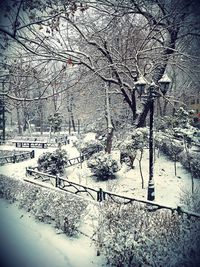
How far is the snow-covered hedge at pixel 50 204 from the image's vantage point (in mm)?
7754

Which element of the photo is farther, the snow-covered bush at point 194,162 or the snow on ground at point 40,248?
the snow-covered bush at point 194,162

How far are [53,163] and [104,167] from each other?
3.76 meters

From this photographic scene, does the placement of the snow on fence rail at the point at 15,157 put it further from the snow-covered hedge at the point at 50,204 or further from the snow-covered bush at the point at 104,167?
the snow-covered hedge at the point at 50,204

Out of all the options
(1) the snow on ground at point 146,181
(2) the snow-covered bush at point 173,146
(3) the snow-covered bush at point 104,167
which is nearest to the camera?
(1) the snow on ground at point 146,181

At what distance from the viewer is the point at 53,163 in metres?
16.2

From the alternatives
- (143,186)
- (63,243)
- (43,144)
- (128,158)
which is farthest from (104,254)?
(43,144)

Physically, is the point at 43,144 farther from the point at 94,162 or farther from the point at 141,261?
the point at 141,261

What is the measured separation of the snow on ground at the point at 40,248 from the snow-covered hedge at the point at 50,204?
0.31 meters

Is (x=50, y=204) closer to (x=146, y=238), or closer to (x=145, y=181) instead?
(x=146, y=238)

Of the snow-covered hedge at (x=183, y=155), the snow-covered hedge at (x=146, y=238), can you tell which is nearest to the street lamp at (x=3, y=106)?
the snow-covered hedge at (x=146, y=238)

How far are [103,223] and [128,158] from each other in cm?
895

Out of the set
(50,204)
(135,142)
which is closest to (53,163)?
(135,142)

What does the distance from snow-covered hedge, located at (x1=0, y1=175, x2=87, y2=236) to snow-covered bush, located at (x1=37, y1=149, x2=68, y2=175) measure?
4821 mm

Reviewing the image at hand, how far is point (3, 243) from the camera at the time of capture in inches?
267
